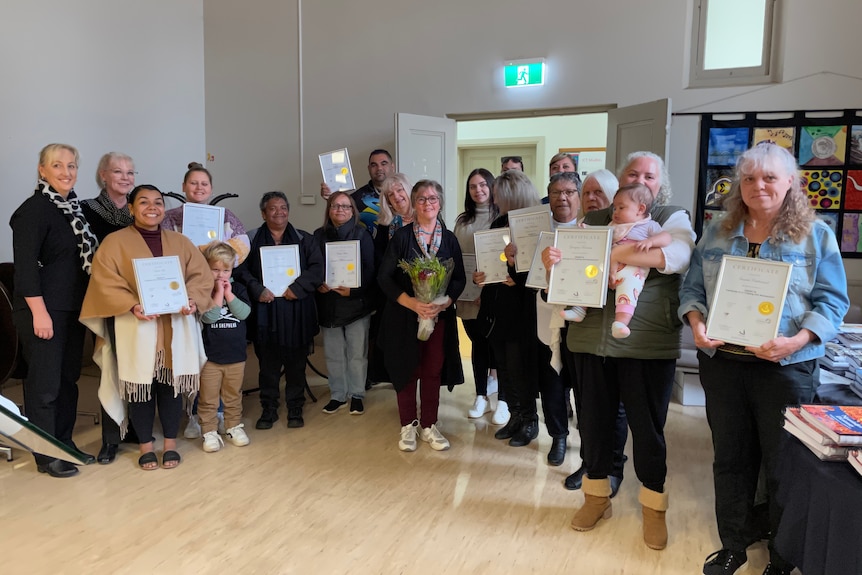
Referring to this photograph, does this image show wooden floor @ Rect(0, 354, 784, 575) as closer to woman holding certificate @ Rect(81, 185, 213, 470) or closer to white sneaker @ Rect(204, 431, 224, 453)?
white sneaker @ Rect(204, 431, 224, 453)

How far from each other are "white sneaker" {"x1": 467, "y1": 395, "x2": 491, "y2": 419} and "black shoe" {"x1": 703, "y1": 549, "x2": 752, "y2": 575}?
1827mm

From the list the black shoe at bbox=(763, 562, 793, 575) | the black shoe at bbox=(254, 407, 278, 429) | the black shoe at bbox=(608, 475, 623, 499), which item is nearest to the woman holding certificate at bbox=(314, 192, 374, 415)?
the black shoe at bbox=(254, 407, 278, 429)

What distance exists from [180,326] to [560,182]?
6.74ft

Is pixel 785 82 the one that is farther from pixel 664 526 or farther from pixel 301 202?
pixel 301 202

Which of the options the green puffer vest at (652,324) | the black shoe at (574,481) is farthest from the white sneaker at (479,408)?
the green puffer vest at (652,324)

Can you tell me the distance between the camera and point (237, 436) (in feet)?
11.1

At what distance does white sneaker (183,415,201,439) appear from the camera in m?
3.52

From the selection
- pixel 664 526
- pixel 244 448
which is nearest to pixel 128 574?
pixel 244 448

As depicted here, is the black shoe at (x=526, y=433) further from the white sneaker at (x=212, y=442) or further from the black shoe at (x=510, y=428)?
the white sneaker at (x=212, y=442)

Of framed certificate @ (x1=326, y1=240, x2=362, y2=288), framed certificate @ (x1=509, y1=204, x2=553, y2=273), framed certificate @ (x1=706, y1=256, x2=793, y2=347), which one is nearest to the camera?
framed certificate @ (x1=706, y1=256, x2=793, y2=347)

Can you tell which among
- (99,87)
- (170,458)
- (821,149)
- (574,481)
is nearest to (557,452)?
(574,481)

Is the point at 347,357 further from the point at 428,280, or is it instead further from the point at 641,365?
the point at 641,365

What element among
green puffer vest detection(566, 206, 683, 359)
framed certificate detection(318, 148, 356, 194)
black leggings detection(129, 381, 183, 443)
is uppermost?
framed certificate detection(318, 148, 356, 194)

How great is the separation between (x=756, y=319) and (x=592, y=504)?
111cm
